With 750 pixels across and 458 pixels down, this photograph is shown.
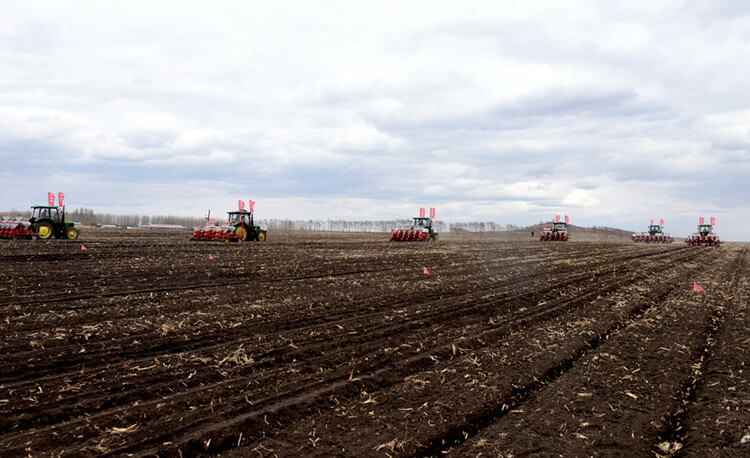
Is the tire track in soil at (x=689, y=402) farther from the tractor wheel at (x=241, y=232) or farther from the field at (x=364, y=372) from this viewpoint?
the tractor wheel at (x=241, y=232)

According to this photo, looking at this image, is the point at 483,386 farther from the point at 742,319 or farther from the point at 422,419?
the point at 742,319

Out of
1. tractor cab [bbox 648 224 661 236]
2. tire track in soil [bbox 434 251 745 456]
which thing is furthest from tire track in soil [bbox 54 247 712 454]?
tractor cab [bbox 648 224 661 236]

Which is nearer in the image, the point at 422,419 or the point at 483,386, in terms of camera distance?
the point at 422,419

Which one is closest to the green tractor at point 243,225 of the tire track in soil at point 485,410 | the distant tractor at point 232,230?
the distant tractor at point 232,230

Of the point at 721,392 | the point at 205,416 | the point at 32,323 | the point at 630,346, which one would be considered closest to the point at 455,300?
the point at 630,346

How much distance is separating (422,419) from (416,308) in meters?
4.59

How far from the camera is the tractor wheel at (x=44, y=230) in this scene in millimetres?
25688

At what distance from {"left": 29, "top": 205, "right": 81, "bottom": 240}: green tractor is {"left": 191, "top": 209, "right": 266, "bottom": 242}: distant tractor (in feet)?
24.4

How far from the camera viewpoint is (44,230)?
25.8 m

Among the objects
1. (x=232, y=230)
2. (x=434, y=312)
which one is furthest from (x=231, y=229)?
(x=434, y=312)

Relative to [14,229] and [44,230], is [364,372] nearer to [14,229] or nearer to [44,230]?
[44,230]

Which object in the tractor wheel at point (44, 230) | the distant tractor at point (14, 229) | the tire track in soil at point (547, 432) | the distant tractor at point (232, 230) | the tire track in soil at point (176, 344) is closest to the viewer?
the tire track in soil at point (547, 432)

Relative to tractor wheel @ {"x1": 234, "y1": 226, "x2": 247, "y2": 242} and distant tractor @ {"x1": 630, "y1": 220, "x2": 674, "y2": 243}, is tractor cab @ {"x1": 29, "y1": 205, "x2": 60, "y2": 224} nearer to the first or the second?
tractor wheel @ {"x1": 234, "y1": 226, "x2": 247, "y2": 242}

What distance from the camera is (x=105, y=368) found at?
5.15 m
